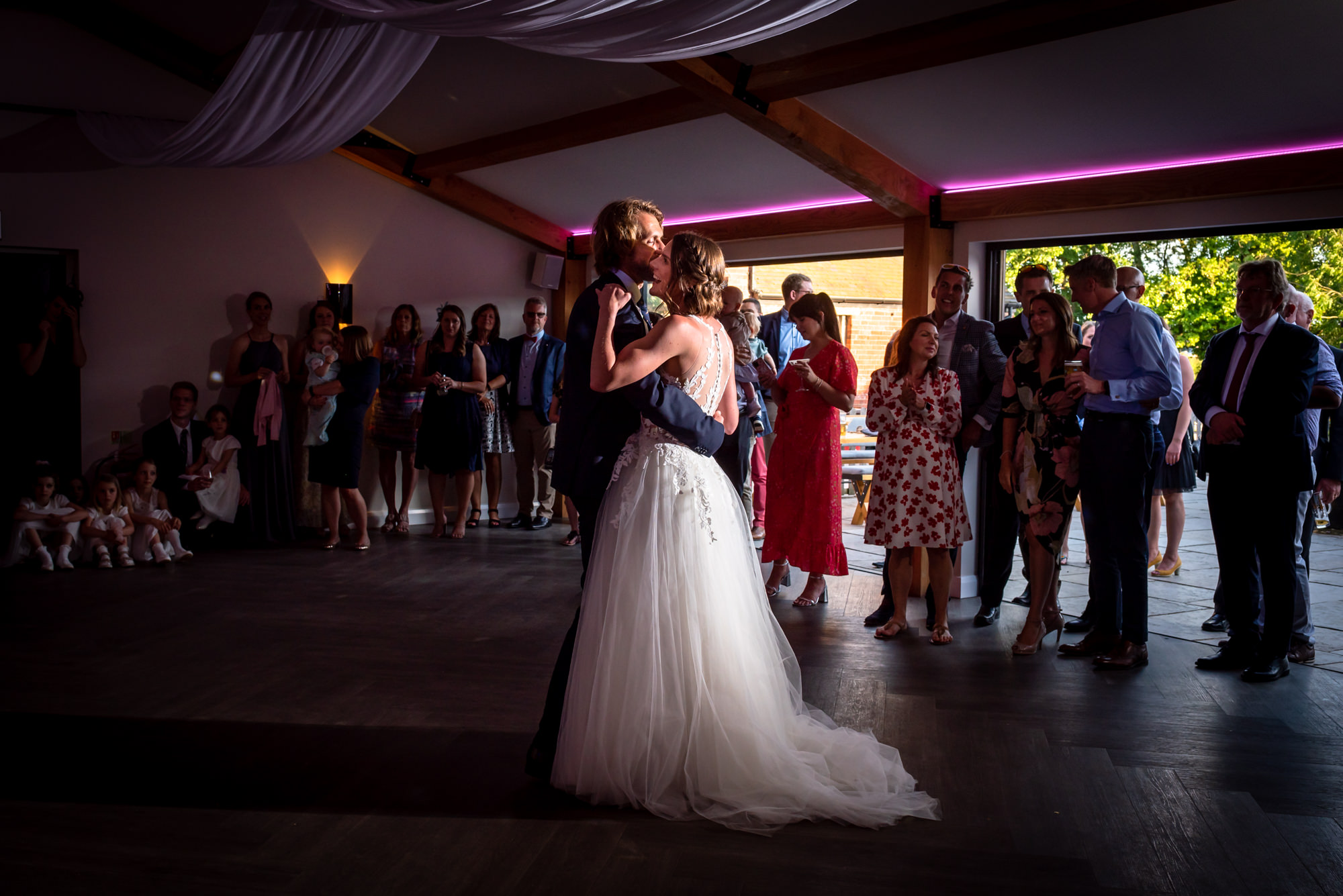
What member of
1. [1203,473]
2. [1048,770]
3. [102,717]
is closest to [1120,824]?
[1048,770]

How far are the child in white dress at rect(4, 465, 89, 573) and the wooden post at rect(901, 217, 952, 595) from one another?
15.7 feet

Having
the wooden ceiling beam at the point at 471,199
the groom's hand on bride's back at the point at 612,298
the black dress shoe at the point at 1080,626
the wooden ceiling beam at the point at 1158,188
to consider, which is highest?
the wooden ceiling beam at the point at 471,199

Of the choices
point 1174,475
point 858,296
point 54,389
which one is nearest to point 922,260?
point 1174,475

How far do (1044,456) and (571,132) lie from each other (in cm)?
366

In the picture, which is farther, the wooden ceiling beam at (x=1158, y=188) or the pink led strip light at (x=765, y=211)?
the pink led strip light at (x=765, y=211)

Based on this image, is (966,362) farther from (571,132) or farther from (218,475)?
(218,475)

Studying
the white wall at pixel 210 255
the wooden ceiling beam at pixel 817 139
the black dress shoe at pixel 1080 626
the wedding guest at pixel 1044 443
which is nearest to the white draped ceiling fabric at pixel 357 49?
the white wall at pixel 210 255

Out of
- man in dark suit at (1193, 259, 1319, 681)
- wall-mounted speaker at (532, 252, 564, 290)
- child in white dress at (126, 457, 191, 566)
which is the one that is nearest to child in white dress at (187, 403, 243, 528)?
child in white dress at (126, 457, 191, 566)

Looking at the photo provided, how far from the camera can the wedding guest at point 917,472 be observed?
170 inches

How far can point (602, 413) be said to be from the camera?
2639mm

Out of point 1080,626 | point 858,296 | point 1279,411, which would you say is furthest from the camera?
point 858,296

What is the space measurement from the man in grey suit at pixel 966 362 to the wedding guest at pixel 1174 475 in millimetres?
1161

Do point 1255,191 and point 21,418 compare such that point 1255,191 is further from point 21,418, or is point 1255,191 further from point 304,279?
point 21,418

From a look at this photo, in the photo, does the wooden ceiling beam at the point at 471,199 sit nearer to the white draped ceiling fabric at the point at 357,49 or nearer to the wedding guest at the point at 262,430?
the wedding guest at the point at 262,430
